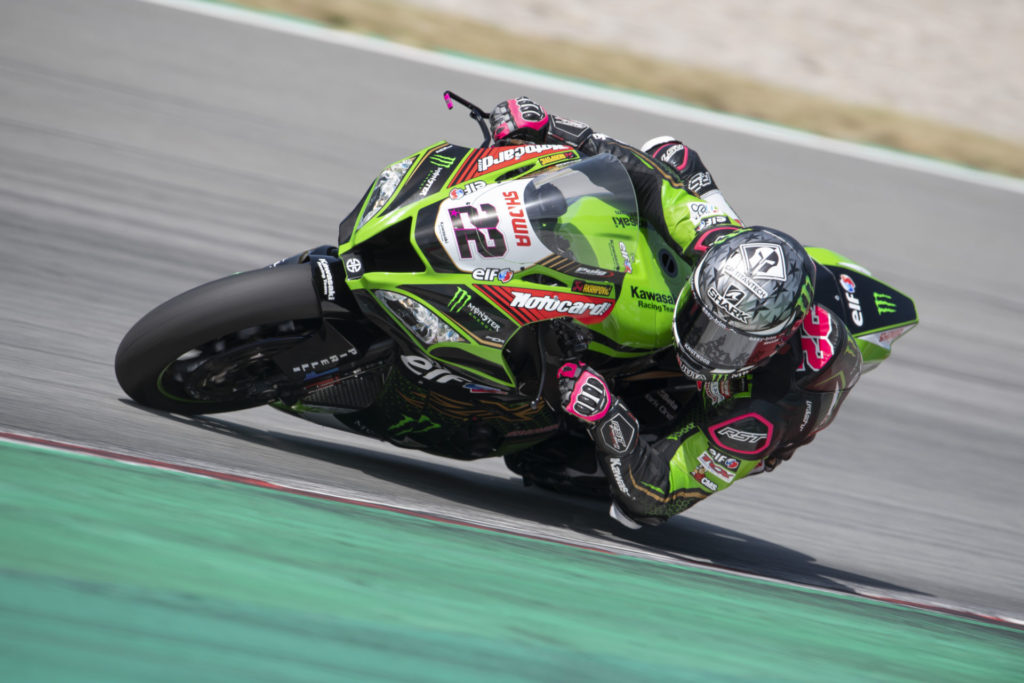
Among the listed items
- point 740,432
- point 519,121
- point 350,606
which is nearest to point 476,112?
point 519,121

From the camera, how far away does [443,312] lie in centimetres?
325

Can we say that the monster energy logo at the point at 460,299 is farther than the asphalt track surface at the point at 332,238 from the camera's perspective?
No

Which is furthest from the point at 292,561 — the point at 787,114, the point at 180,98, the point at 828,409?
the point at 787,114

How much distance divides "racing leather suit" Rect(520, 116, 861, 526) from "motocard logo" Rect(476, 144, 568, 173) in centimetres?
36

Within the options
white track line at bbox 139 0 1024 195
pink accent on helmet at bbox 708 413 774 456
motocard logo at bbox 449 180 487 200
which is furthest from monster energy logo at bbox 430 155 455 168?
white track line at bbox 139 0 1024 195

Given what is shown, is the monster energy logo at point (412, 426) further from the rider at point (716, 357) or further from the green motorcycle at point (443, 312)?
the rider at point (716, 357)

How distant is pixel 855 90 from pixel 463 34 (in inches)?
170

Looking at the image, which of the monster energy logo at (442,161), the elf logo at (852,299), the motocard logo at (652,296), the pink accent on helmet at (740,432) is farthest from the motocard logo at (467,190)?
the elf logo at (852,299)

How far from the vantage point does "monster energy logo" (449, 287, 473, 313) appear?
10.6ft

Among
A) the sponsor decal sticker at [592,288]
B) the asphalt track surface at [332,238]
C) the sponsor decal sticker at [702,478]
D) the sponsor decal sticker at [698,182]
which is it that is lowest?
the asphalt track surface at [332,238]

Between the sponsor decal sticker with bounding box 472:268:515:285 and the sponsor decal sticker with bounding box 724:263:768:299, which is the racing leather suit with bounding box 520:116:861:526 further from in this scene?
the sponsor decal sticker with bounding box 472:268:515:285

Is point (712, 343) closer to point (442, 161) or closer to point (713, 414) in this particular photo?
point (713, 414)

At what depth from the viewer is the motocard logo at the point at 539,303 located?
10.7 feet

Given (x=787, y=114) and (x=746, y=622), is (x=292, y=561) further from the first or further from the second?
(x=787, y=114)
